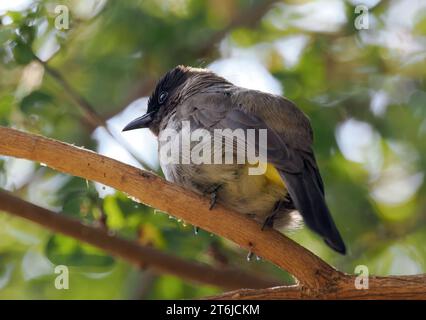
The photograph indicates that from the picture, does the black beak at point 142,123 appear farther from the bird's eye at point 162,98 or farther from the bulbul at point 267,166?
the bulbul at point 267,166

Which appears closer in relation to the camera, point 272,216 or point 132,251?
point 272,216

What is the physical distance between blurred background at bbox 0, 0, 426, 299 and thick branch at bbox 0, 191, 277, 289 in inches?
5.6

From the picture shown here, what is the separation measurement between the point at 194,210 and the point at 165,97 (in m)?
1.51

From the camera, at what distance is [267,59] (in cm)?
606

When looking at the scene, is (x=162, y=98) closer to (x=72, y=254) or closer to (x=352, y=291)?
(x=72, y=254)

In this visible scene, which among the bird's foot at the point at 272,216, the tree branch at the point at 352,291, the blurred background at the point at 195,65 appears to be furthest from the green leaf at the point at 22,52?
the tree branch at the point at 352,291

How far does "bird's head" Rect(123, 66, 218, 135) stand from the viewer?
5.07m

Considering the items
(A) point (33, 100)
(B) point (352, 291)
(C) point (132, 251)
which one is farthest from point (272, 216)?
(A) point (33, 100)

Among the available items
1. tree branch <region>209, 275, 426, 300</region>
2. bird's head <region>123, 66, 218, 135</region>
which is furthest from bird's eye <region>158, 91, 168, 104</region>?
tree branch <region>209, 275, 426, 300</region>

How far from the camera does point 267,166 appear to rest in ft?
13.1

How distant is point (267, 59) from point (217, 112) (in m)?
1.84

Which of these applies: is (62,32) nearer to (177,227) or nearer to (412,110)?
(177,227)

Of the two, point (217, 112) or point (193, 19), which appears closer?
point (217, 112)

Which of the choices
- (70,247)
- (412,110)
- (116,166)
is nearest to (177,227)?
(70,247)
